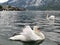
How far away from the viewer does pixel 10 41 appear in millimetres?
18703

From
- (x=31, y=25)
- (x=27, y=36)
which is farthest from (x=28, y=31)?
(x=31, y=25)

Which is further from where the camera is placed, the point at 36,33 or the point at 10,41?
the point at 36,33

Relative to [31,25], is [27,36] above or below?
above

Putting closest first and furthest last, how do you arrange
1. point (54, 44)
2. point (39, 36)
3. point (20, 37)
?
point (54, 44)
point (20, 37)
point (39, 36)

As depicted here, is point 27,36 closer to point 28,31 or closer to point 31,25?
point 28,31

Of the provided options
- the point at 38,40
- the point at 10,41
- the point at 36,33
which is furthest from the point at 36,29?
the point at 10,41

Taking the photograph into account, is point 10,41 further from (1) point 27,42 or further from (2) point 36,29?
(2) point 36,29

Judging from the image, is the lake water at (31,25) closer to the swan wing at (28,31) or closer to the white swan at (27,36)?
the white swan at (27,36)

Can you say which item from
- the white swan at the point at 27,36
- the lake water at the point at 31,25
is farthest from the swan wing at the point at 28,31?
the lake water at the point at 31,25

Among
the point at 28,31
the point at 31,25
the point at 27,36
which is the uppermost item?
the point at 28,31

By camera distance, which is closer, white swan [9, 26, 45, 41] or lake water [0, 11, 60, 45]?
white swan [9, 26, 45, 41]

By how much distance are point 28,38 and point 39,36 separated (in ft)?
7.04

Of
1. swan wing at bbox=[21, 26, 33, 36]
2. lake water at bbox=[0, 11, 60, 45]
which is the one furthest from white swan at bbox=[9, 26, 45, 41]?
lake water at bbox=[0, 11, 60, 45]

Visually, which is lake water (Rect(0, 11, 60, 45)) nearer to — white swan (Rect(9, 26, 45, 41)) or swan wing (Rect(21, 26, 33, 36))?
white swan (Rect(9, 26, 45, 41))
